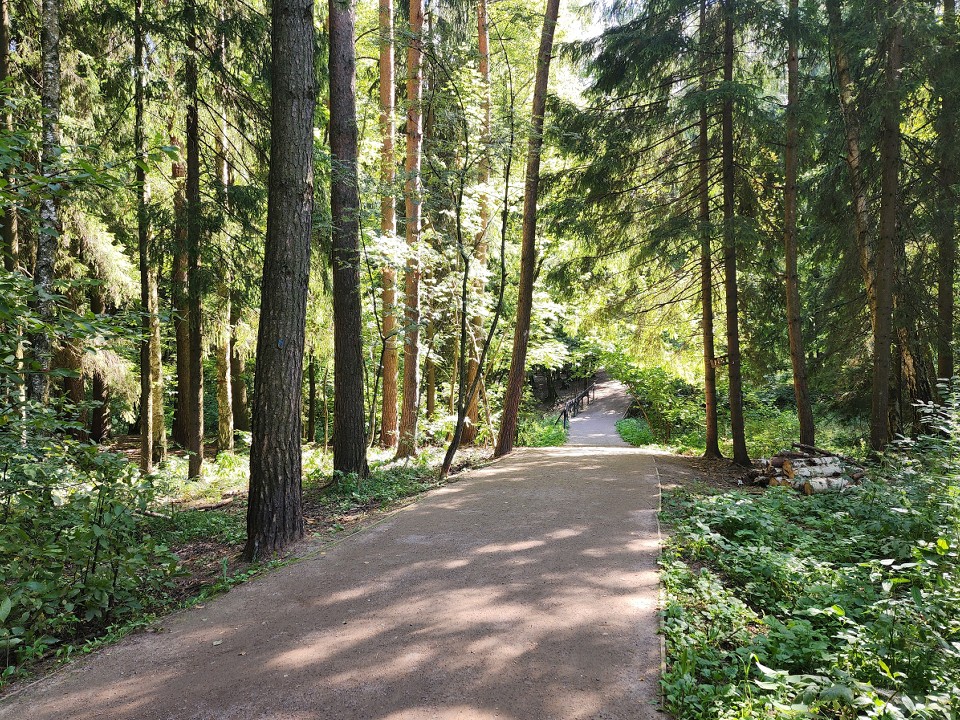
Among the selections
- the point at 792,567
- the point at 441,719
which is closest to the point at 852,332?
the point at 792,567

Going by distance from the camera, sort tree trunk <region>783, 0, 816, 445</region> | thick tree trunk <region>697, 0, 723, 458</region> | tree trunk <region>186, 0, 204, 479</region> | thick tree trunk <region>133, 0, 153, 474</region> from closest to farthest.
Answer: thick tree trunk <region>133, 0, 153, 474</region> → tree trunk <region>186, 0, 204, 479</region> → tree trunk <region>783, 0, 816, 445</region> → thick tree trunk <region>697, 0, 723, 458</region>

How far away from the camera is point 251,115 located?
8695mm

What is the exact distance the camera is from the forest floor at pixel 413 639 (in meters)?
2.96

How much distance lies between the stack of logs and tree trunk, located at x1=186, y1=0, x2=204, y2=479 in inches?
372

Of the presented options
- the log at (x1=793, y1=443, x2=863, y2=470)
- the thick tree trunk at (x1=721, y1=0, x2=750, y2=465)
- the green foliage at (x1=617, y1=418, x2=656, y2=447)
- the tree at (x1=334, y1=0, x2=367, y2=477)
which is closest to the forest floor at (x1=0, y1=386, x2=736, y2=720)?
the tree at (x1=334, y1=0, x2=367, y2=477)

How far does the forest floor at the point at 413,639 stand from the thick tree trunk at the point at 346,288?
2.37 m

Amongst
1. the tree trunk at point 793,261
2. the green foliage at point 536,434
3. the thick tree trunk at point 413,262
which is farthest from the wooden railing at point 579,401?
the tree trunk at point 793,261

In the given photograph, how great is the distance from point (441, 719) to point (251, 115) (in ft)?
28.8

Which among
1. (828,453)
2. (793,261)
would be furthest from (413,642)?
(793,261)

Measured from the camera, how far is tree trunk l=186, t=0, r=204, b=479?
845 centimetres

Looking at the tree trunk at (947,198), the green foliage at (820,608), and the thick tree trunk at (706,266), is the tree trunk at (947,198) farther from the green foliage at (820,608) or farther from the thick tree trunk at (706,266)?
the green foliage at (820,608)

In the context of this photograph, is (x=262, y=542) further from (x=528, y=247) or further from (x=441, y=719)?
(x=528, y=247)

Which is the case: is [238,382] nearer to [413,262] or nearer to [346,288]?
[413,262]

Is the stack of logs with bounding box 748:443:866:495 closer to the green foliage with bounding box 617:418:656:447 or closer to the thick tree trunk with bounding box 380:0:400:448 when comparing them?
the thick tree trunk with bounding box 380:0:400:448
